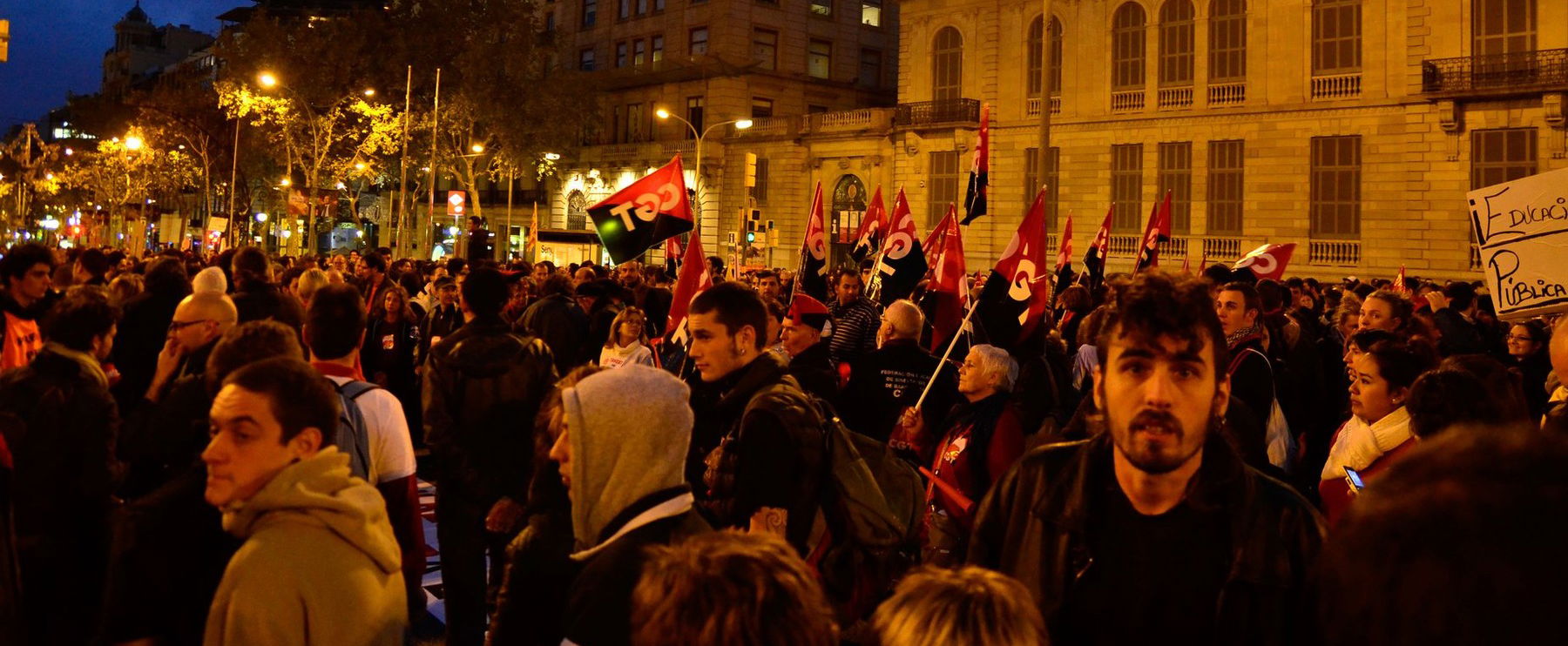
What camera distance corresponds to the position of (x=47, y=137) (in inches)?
6029

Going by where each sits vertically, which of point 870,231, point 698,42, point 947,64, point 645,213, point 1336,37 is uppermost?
point 698,42

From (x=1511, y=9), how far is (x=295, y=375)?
32884 mm

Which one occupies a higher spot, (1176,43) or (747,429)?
(1176,43)

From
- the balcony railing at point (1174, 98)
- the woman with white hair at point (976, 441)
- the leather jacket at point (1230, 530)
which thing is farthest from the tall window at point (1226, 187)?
the leather jacket at point (1230, 530)

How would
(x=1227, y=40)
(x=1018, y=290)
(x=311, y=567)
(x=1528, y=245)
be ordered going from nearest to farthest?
(x=311, y=567), (x=1528, y=245), (x=1018, y=290), (x=1227, y=40)

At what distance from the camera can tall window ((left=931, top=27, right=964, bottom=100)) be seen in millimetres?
38344

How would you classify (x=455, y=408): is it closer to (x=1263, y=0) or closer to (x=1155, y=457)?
(x=1155, y=457)

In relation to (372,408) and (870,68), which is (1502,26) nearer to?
(870,68)

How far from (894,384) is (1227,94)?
1165 inches

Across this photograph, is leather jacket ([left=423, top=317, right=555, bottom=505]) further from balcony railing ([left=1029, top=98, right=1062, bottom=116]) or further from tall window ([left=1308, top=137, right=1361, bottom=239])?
balcony railing ([left=1029, top=98, right=1062, bottom=116])

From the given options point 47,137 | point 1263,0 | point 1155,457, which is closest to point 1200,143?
point 1263,0

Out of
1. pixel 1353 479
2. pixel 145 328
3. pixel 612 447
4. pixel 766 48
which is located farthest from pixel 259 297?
pixel 766 48

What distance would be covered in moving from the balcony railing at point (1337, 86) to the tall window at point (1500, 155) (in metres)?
3.10

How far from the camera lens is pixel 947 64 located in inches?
1524
